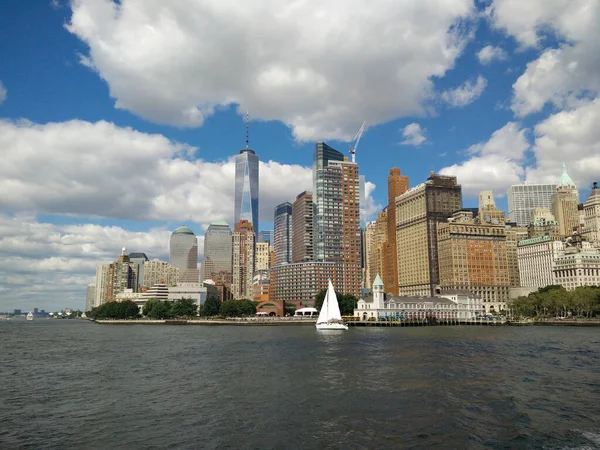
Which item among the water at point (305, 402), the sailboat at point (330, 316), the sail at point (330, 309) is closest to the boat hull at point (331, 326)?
the sailboat at point (330, 316)

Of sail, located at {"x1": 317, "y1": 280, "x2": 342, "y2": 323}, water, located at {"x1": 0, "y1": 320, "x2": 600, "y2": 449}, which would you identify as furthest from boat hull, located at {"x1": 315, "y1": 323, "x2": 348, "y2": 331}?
water, located at {"x1": 0, "y1": 320, "x2": 600, "y2": 449}

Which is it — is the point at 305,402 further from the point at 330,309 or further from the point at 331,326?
the point at 330,309

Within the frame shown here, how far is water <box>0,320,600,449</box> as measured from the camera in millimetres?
36250

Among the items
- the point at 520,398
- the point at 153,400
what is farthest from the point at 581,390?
the point at 153,400

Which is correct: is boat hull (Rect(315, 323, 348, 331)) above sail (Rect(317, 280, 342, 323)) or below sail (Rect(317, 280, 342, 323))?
below

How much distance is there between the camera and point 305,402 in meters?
47.7

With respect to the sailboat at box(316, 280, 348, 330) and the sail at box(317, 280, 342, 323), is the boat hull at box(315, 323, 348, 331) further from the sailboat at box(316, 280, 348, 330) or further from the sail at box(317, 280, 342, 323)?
the sail at box(317, 280, 342, 323)

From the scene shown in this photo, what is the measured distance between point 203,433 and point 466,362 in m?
→ 50.4

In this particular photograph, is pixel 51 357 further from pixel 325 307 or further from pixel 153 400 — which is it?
pixel 325 307

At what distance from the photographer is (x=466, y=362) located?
7544cm

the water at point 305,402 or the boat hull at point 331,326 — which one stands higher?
the boat hull at point 331,326

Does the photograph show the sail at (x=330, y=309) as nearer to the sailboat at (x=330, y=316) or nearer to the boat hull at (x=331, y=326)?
the sailboat at (x=330, y=316)

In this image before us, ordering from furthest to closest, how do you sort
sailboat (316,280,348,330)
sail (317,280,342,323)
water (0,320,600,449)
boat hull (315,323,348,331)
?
sail (317,280,342,323)
sailboat (316,280,348,330)
boat hull (315,323,348,331)
water (0,320,600,449)

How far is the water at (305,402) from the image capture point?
36.2m
